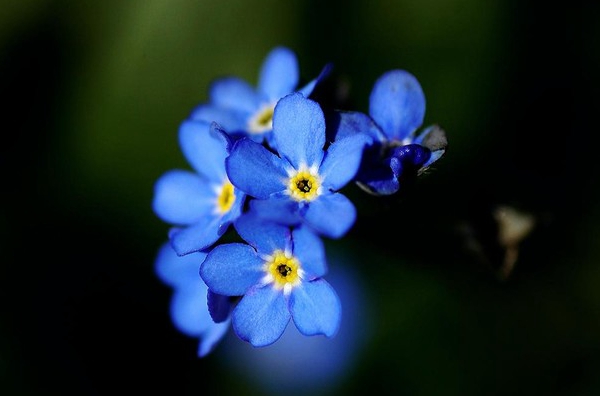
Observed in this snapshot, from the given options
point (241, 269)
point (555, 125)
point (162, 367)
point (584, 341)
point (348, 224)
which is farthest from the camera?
point (162, 367)

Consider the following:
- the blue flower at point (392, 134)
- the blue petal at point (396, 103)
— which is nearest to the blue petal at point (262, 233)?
the blue flower at point (392, 134)

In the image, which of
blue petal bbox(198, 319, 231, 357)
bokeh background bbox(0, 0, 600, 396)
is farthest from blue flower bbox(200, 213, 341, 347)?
bokeh background bbox(0, 0, 600, 396)

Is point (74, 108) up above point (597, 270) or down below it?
below

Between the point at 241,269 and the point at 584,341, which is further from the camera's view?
the point at 584,341

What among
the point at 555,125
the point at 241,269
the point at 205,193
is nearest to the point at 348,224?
the point at 241,269

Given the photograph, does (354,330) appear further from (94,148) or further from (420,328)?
(94,148)

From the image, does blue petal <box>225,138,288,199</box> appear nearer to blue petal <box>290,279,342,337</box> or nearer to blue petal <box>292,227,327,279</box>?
blue petal <box>292,227,327,279</box>

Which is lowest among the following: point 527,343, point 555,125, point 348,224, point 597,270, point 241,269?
point 241,269

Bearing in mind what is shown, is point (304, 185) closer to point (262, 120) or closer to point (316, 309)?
point (316, 309)
